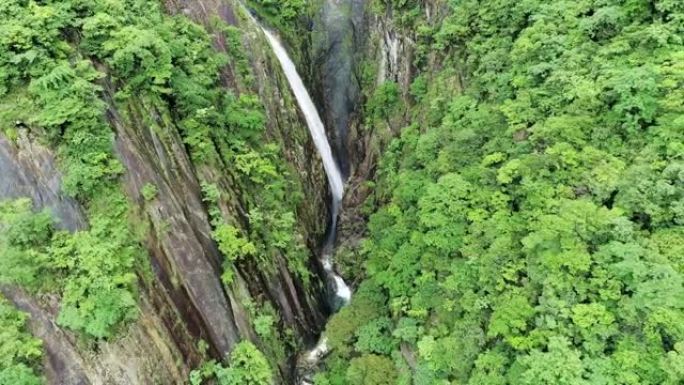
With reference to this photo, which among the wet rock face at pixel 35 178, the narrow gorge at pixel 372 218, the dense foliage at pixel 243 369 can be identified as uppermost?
the wet rock face at pixel 35 178

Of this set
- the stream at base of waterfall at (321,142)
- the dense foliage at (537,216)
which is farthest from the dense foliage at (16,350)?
the stream at base of waterfall at (321,142)

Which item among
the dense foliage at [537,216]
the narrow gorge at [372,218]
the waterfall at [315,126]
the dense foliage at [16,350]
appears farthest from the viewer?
the waterfall at [315,126]

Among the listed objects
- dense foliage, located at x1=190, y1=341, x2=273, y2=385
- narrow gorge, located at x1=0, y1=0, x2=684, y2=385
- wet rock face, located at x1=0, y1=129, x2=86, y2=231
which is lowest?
dense foliage, located at x1=190, y1=341, x2=273, y2=385

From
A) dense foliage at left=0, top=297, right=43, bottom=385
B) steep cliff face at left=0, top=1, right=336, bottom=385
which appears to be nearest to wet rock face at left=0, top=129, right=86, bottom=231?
steep cliff face at left=0, top=1, right=336, bottom=385

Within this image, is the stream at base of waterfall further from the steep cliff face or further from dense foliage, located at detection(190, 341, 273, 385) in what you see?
dense foliage, located at detection(190, 341, 273, 385)

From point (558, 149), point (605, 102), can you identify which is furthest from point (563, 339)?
point (605, 102)

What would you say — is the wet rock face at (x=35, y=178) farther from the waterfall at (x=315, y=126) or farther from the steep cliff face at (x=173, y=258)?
the waterfall at (x=315, y=126)

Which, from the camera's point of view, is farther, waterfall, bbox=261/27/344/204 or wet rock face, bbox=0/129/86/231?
waterfall, bbox=261/27/344/204
